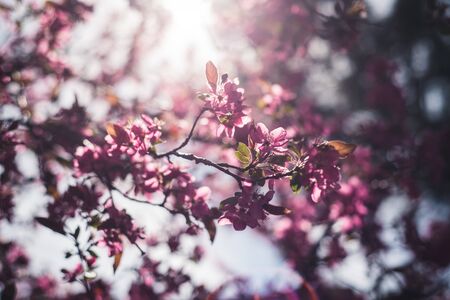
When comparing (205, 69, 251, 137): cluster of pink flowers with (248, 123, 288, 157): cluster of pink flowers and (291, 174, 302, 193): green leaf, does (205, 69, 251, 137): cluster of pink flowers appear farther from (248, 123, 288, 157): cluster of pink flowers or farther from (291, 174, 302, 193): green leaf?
(291, 174, 302, 193): green leaf

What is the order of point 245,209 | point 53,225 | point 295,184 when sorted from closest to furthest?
point 295,184, point 245,209, point 53,225

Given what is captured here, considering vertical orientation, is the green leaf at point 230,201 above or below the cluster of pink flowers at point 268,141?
below

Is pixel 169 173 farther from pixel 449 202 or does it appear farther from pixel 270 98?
pixel 449 202

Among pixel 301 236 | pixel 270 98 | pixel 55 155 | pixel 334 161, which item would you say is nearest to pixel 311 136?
pixel 270 98

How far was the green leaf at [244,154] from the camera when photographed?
1.50 metres

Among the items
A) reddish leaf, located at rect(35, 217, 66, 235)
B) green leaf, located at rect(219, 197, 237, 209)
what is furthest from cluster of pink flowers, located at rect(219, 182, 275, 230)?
reddish leaf, located at rect(35, 217, 66, 235)

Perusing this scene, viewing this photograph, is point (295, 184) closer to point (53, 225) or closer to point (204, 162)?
point (204, 162)

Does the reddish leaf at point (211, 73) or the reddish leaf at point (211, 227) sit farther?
the reddish leaf at point (211, 227)

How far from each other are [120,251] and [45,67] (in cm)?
238

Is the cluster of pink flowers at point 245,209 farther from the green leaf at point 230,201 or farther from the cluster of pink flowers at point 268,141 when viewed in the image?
the cluster of pink flowers at point 268,141

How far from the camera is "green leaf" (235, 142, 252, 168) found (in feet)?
4.91

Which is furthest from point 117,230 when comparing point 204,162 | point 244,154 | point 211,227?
point 244,154

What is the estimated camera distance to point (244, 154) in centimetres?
151

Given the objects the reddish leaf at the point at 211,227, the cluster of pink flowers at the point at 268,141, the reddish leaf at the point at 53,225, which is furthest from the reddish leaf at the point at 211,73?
the reddish leaf at the point at 53,225
